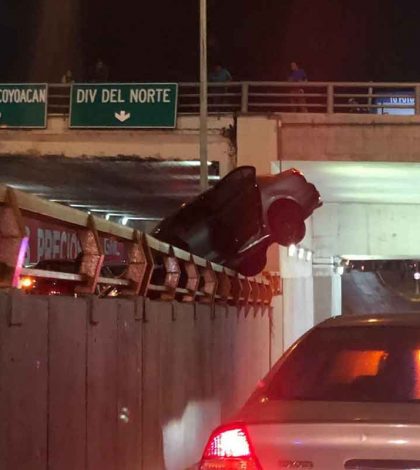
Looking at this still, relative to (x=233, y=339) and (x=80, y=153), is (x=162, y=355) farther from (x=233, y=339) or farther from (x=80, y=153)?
(x=80, y=153)

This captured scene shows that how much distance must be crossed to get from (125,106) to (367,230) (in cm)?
856

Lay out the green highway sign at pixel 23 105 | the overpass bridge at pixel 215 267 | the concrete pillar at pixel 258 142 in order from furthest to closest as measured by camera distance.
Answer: the green highway sign at pixel 23 105
the concrete pillar at pixel 258 142
the overpass bridge at pixel 215 267

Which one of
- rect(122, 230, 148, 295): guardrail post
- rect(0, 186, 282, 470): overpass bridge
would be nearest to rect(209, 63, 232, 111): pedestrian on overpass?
rect(0, 186, 282, 470): overpass bridge

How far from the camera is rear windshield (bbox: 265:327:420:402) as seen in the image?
16.0 feet

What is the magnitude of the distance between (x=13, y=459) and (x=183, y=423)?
4.43 meters

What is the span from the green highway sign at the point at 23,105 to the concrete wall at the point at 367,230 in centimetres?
890

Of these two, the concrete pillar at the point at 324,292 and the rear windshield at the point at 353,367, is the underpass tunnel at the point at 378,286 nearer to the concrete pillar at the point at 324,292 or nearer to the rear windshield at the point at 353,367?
the concrete pillar at the point at 324,292

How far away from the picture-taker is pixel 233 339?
1292cm

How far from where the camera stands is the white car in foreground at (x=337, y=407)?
4.12 m

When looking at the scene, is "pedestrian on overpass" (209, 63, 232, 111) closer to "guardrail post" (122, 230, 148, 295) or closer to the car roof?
"guardrail post" (122, 230, 148, 295)

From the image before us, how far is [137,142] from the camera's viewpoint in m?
20.8

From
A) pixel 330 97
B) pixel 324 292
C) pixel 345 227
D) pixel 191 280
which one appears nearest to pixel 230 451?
pixel 191 280

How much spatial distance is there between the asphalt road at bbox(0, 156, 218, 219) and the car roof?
43.3 ft

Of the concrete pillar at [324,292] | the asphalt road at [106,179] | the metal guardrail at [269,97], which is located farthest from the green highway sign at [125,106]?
the concrete pillar at [324,292]
